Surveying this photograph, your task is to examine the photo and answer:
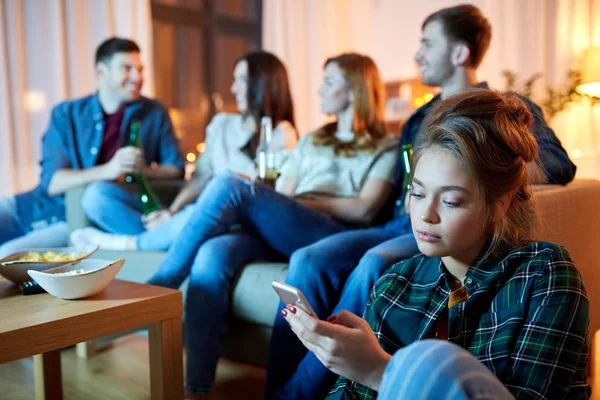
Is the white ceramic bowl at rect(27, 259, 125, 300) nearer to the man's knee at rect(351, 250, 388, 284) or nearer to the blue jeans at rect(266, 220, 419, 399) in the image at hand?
the blue jeans at rect(266, 220, 419, 399)

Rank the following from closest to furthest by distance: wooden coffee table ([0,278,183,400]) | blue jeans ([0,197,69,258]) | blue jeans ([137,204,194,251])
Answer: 1. wooden coffee table ([0,278,183,400])
2. blue jeans ([137,204,194,251])
3. blue jeans ([0,197,69,258])

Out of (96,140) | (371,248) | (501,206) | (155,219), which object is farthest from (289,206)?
(96,140)

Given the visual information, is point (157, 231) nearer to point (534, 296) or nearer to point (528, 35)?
point (534, 296)

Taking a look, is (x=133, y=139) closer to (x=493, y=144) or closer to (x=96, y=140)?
(x=96, y=140)

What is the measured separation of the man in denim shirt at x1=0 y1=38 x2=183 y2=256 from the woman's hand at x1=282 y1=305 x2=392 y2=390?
163 cm

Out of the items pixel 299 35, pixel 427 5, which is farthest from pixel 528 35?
pixel 299 35

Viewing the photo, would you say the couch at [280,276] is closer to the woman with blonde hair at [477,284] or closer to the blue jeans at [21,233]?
the woman with blonde hair at [477,284]

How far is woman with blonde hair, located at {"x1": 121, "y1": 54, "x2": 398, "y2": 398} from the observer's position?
1.58 m

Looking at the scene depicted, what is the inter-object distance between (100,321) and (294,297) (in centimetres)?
49

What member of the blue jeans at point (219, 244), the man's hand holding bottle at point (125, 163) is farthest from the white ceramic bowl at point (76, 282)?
the man's hand holding bottle at point (125, 163)

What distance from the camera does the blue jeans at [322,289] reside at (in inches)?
51.5

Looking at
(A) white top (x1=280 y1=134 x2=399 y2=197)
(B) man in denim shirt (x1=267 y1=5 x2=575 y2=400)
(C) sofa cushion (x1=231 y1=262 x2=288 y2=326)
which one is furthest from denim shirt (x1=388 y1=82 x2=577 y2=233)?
(C) sofa cushion (x1=231 y1=262 x2=288 y2=326)

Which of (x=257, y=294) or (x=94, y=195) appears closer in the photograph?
(x=257, y=294)

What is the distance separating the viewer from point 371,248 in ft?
4.83
